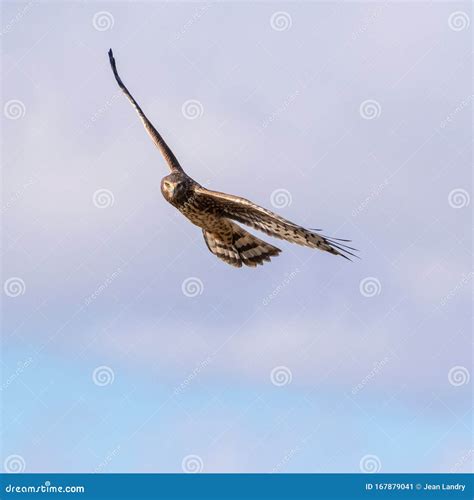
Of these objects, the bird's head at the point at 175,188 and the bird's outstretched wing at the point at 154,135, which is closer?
the bird's head at the point at 175,188

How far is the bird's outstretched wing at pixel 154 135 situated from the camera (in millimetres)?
22391

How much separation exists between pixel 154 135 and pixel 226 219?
7.94 feet

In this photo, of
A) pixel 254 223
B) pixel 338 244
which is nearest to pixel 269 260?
pixel 254 223

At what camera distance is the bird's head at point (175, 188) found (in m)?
21.2

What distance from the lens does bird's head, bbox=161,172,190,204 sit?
21.2 m

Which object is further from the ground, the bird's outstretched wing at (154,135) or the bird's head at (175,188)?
the bird's outstretched wing at (154,135)

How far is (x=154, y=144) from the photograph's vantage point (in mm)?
23078

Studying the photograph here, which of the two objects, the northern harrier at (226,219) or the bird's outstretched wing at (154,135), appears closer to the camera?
the northern harrier at (226,219)

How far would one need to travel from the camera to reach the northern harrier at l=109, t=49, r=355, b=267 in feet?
65.4

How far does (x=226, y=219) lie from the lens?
22250 millimetres

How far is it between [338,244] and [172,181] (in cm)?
381

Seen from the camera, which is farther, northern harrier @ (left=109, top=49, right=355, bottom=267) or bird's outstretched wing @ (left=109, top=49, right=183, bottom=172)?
bird's outstretched wing @ (left=109, top=49, right=183, bottom=172)

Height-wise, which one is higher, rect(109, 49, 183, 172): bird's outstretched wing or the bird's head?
rect(109, 49, 183, 172): bird's outstretched wing
